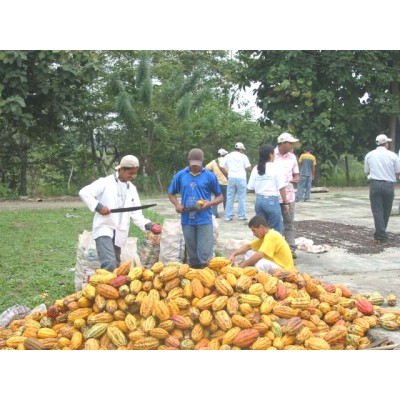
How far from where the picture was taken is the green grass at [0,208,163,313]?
6.98 meters

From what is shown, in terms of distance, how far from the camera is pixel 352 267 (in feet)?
26.9

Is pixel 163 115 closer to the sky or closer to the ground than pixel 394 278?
closer to the sky

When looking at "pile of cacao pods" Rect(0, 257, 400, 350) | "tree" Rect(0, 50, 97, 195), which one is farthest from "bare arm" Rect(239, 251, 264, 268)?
"tree" Rect(0, 50, 97, 195)

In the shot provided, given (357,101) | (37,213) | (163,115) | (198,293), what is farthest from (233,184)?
(357,101)

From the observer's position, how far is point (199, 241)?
22.9ft

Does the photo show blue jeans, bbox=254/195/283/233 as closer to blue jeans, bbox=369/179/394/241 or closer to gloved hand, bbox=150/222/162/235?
gloved hand, bbox=150/222/162/235

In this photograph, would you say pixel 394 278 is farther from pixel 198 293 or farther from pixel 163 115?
pixel 163 115

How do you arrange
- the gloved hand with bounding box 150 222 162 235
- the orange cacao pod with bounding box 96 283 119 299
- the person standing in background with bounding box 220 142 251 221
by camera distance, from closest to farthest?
the orange cacao pod with bounding box 96 283 119 299, the gloved hand with bounding box 150 222 162 235, the person standing in background with bounding box 220 142 251 221

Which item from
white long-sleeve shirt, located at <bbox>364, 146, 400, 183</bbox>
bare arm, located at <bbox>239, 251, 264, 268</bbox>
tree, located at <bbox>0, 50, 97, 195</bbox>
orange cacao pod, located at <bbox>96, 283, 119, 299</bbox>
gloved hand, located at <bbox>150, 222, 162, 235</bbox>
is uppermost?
tree, located at <bbox>0, 50, 97, 195</bbox>

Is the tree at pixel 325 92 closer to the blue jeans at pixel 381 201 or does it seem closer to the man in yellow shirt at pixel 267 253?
the blue jeans at pixel 381 201

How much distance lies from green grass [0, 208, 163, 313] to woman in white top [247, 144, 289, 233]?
2.80 m

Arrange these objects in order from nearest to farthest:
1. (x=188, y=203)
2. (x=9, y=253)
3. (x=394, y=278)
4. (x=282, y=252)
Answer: (x=282, y=252)
(x=188, y=203)
(x=394, y=278)
(x=9, y=253)

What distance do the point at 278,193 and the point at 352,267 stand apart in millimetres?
1510

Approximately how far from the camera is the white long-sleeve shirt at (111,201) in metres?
5.96
